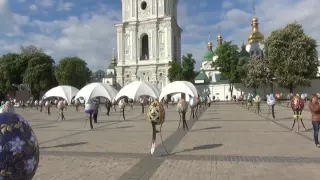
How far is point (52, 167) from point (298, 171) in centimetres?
593

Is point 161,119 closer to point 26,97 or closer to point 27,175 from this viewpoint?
point 27,175

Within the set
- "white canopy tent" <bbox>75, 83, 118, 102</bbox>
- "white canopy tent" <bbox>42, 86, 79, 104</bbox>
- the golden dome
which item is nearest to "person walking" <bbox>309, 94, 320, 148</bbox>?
"white canopy tent" <bbox>75, 83, 118, 102</bbox>

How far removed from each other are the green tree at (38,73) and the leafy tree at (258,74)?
140ft

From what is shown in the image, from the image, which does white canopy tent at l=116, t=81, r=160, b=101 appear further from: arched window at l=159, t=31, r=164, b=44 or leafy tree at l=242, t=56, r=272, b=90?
arched window at l=159, t=31, r=164, b=44

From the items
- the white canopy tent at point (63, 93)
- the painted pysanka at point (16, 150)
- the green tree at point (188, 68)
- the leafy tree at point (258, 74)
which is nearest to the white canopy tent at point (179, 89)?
the white canopy tent at point (63, 93)

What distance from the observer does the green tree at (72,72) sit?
239ft

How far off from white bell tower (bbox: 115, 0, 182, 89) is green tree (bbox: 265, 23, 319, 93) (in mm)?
28032

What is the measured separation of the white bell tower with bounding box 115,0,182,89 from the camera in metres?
77.2

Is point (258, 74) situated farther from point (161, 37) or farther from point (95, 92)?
point (95, 92)

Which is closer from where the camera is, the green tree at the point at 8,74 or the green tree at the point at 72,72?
the green tree at the point at 72,72

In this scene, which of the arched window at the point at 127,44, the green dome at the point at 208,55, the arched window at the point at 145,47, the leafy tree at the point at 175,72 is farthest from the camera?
the green dome at the point at 208,55

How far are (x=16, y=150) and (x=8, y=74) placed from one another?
7888cm

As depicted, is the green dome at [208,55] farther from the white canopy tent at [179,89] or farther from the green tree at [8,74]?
the white canopy tent at [179,89]

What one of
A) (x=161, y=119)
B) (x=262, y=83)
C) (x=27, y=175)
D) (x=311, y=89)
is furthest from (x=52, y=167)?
(x=311, y=89)
